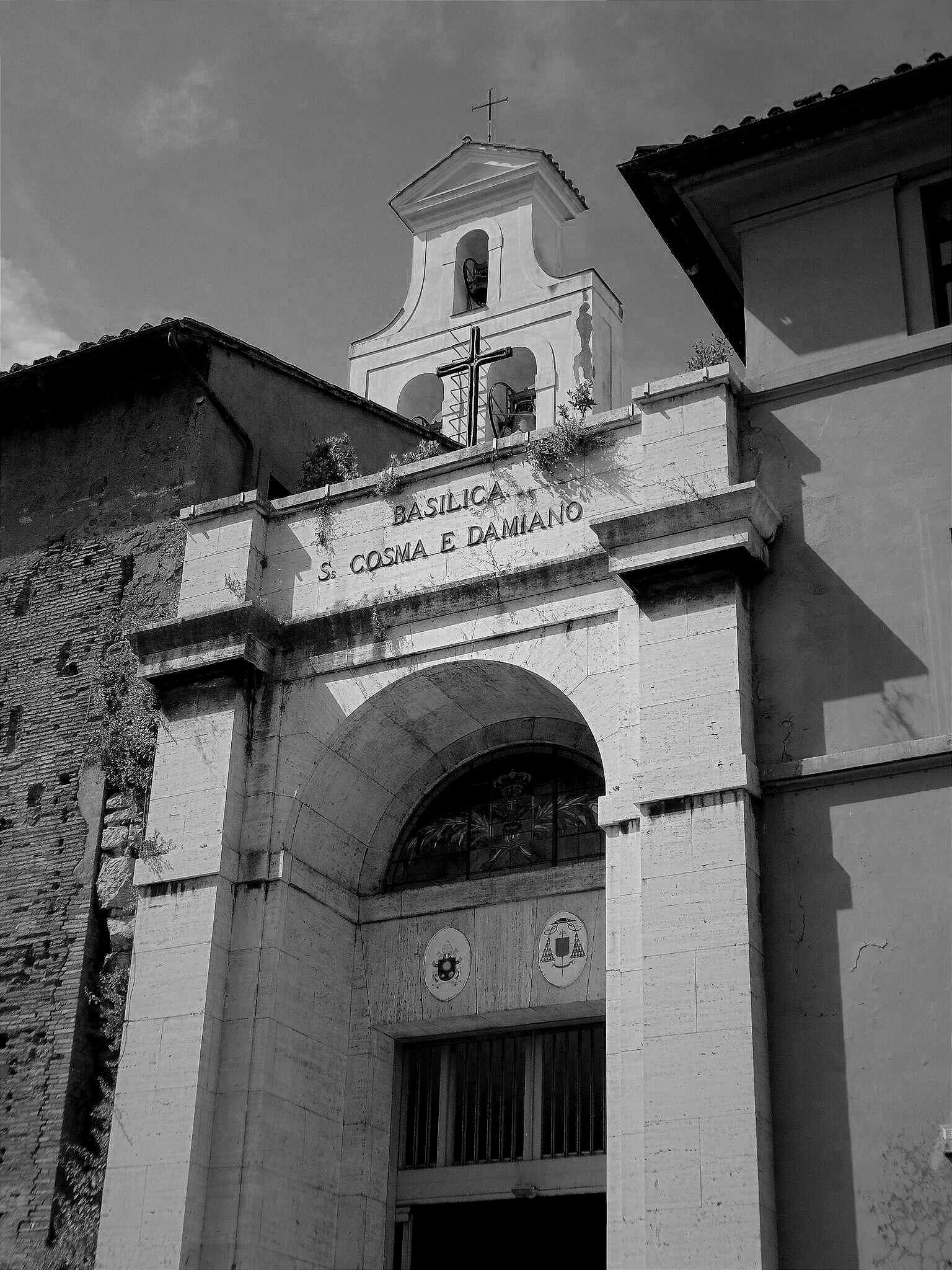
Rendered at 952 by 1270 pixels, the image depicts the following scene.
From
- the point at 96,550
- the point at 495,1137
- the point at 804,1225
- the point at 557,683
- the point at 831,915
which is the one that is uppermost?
the point at 96,550

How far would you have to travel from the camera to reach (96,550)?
1631cm

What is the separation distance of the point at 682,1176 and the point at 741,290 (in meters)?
7.67

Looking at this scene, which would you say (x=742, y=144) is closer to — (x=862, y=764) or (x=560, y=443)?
(x=560, y=443)

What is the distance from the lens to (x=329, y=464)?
17.0 meters

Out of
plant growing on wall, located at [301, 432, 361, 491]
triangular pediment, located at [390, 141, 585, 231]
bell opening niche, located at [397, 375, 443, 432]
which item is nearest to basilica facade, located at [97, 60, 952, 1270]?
plant growing on wall, located at [301, 432, 361, 491]

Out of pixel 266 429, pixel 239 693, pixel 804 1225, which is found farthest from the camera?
pixel 266 429

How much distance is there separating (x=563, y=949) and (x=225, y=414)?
665cm

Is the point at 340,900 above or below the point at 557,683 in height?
below

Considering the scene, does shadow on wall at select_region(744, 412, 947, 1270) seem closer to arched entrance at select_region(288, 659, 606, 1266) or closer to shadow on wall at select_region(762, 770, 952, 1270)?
shadow on wall at select_region(762, 770, 952, 1270)

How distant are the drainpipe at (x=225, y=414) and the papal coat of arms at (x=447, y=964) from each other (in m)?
5.31

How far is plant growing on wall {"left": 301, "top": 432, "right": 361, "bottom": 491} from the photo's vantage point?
54.9 ft

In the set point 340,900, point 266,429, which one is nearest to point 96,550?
point 266,429

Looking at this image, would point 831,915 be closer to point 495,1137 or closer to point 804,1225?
point 804,1225

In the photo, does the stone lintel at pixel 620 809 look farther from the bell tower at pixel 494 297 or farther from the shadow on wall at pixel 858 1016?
the bell tower at pixel 494 297
